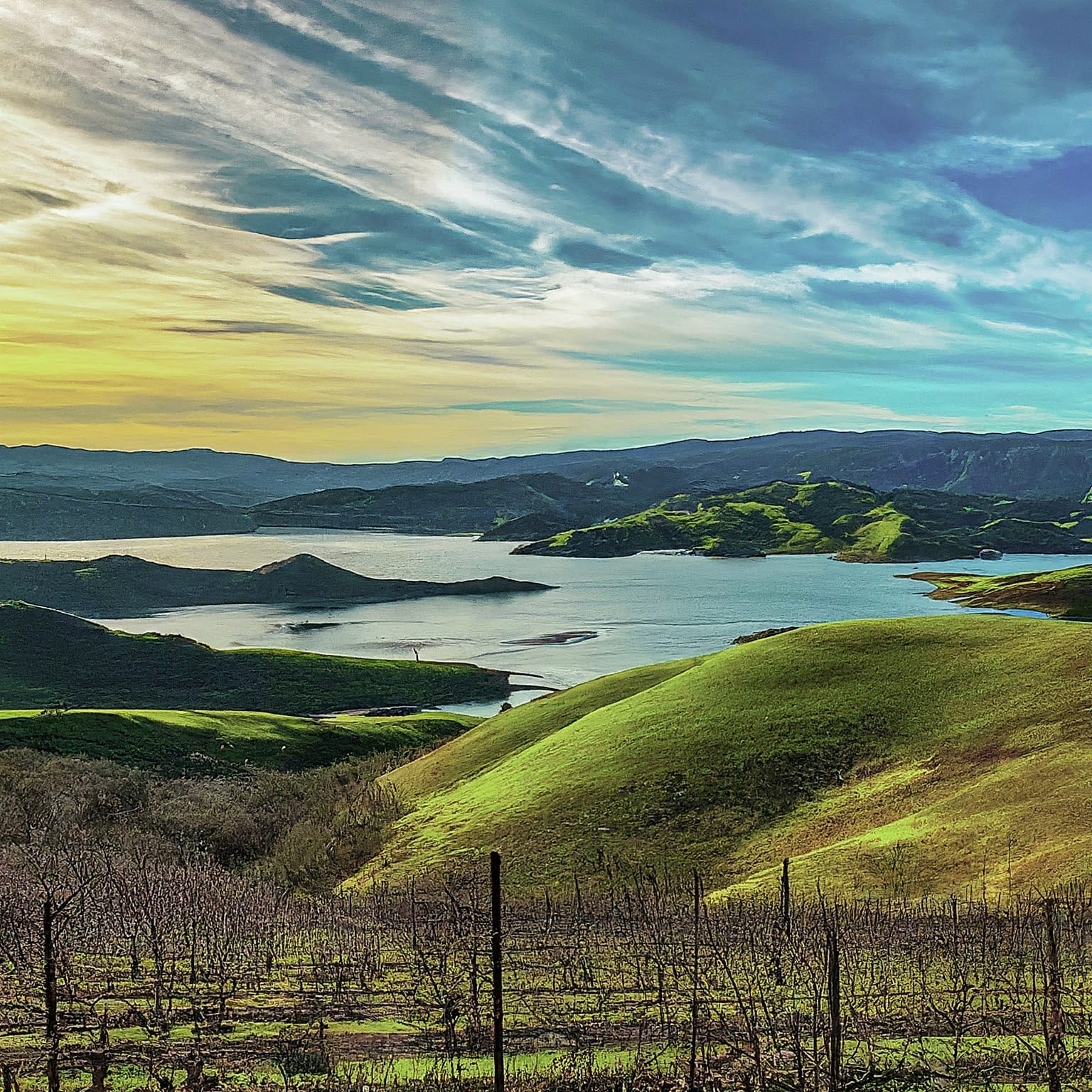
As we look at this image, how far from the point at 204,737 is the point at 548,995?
190 ft

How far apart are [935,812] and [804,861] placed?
502cm

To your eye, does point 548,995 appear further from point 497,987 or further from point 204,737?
point 204,737

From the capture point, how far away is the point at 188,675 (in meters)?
119

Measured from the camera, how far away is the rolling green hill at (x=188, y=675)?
A: 367ft

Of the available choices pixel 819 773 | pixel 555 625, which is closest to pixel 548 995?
pixel 819 773

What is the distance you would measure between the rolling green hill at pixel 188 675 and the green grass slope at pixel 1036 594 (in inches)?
3343

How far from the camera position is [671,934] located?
757 inches

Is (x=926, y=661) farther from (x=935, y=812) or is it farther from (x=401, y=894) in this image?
(x=401, y=894)

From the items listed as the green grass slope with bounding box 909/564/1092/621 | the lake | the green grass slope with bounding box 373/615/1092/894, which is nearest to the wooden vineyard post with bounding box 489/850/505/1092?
the green grass slope with bounding box 373/615/1092/894

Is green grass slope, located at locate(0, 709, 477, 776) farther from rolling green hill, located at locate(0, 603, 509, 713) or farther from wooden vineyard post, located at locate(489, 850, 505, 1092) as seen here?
wooden vineyard post, located at locate(489, 850, 505, 1092)

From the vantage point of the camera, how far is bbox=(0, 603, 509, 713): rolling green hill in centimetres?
11181

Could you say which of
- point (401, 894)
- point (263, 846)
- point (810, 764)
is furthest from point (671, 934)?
point (263, 846)

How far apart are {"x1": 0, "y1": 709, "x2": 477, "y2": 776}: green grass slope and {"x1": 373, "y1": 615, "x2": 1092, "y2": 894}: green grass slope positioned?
22009 millimetres

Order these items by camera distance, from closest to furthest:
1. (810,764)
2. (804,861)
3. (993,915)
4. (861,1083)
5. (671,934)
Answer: (861,1083) < (671,934) < (993,915) < (804,861) < (810,764)
